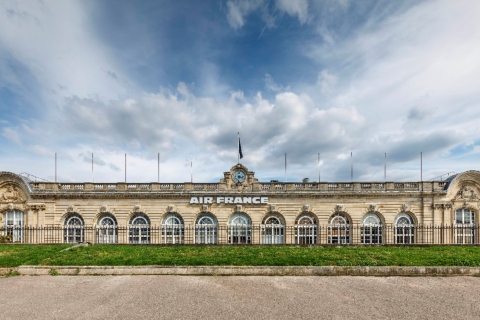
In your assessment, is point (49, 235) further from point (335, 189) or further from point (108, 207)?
point (335, 189)

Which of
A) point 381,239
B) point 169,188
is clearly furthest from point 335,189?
point 169,188

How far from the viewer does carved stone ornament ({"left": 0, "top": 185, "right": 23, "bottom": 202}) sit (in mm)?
24047

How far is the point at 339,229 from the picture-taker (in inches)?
938

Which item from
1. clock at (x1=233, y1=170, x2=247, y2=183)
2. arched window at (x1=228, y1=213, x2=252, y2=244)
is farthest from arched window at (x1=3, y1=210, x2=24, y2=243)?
clock at (x1=233, y1=170, x2=247, y2=183)

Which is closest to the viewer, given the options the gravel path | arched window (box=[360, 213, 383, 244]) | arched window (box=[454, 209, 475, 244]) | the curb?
the gravel path

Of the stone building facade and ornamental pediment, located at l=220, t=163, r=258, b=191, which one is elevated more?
ornamental pediment, located at l=220, t=163, r=258, b=191

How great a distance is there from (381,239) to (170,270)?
20.9 meters

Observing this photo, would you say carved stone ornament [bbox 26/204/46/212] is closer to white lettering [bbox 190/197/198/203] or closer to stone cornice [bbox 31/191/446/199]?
stone cornice [bbox 31/191/446/199]

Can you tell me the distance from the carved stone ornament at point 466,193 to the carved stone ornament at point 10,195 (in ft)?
137

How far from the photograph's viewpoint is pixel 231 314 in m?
7.57

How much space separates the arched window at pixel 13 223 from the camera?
79.4 ft

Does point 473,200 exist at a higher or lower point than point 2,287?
higher

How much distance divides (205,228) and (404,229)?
18987 millimetres

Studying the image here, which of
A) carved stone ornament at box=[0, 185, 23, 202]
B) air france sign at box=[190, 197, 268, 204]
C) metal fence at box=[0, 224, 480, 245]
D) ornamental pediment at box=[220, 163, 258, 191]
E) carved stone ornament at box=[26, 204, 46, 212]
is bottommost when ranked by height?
metal fence at box=[0, 224, 480, 245]
